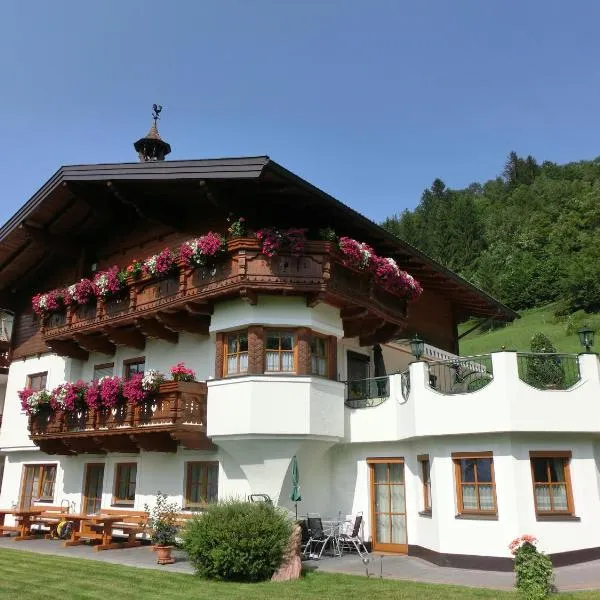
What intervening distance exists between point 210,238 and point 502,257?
60063 mm

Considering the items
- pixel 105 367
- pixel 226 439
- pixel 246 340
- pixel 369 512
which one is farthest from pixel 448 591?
pixel 105 367

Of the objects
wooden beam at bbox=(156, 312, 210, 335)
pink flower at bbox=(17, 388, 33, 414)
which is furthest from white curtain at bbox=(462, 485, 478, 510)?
pink flower at bbox=(17, 388, 33, 414)

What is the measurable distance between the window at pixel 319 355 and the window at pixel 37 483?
34.1 feet

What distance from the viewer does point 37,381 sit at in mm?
21516

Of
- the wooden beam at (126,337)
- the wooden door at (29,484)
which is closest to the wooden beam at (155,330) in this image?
the wooden beam at (126,337)

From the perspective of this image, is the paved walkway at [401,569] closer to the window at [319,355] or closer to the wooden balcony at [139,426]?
the wooden balcony at [139,426]

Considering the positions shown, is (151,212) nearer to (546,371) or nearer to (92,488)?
(92,488)

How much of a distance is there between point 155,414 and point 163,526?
264cm

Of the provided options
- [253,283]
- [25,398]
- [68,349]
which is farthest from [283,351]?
[25,398]

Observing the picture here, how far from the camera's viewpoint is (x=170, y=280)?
1540 cm

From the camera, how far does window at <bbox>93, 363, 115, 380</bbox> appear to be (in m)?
19.0

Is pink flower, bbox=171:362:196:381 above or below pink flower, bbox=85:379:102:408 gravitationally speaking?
above

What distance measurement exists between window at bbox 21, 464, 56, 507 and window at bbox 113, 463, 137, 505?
343 centimetres

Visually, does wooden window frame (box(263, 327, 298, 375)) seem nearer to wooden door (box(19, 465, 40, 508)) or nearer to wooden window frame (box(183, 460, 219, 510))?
wooden window frame (box(183, 460, 219, 510))
